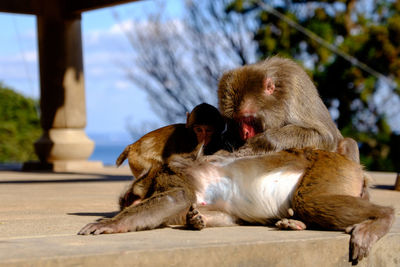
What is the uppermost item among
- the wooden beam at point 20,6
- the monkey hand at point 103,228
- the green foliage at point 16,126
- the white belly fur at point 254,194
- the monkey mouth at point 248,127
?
the wooden beam at point 20,6

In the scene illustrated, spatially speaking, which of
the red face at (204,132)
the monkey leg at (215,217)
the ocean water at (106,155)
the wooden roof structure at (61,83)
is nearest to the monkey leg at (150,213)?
the monkey leg at (215,217)

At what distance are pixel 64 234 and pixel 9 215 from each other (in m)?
0.86

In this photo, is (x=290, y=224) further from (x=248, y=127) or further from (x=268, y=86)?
(x=268, y=86)

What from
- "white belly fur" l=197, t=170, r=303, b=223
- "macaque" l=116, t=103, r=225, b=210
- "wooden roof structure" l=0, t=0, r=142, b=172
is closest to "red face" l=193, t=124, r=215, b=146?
"macaque" l=116, t=103, r=225, b=210

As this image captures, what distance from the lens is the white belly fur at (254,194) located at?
2.52 m

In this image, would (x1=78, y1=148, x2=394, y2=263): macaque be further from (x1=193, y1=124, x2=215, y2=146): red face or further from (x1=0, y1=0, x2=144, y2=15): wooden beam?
(x1=0, y1=0, x2=144, y2=15): wooden beam

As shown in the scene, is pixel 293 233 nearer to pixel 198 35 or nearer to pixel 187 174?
pixel 187 174

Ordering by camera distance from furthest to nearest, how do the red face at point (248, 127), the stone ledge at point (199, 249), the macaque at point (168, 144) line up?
the red face at point (248, 127)
the macaque at point (168, 144)
the stone ledge at point (199, 249)

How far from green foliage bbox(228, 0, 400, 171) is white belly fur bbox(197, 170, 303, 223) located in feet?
32.8

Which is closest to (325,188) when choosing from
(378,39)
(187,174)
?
(187,174)

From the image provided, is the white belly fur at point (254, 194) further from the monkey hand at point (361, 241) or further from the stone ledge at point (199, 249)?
the monkey hand at point (361, 241)

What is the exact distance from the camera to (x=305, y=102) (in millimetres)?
2979

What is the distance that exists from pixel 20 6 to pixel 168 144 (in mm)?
4791

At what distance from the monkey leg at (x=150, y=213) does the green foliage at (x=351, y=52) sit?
1022 centimetres
